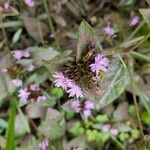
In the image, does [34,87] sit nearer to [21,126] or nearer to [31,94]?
[31,94]

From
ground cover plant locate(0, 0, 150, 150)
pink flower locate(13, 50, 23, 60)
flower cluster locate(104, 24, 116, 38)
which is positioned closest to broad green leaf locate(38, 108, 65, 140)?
ground cover plant locate(0, 0, 150, 150)

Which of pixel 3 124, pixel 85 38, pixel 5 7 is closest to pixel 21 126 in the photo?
pixel 3 124

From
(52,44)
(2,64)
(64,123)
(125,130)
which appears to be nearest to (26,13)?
(52,44)

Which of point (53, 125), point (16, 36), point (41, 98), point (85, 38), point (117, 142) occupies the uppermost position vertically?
point (16, 36)

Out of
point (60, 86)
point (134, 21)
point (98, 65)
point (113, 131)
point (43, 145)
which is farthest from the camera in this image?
point (134, 21)

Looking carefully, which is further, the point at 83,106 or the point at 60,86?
the point at 83,106

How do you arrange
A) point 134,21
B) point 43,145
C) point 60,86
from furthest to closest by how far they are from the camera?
1. point 134,21
2. point 43,145
3. point 60,86

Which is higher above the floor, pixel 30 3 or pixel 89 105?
pixel 30 3

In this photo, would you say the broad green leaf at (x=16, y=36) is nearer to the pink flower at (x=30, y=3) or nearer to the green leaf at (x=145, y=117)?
the pink flower at (x=30, y=3)
